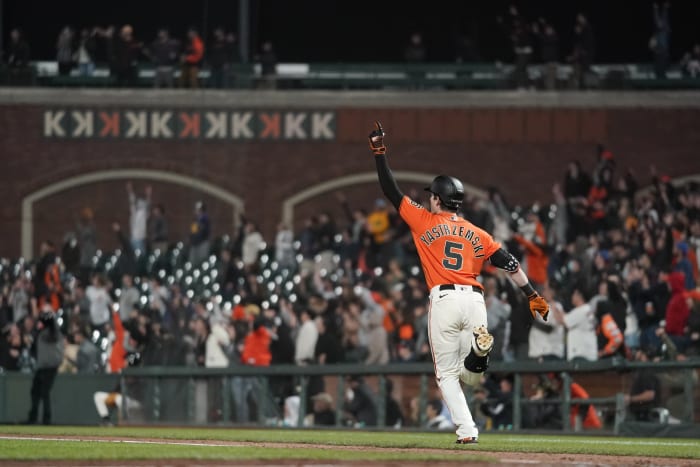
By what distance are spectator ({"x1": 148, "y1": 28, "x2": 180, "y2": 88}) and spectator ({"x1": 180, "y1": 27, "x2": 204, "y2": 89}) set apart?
0.83 feet

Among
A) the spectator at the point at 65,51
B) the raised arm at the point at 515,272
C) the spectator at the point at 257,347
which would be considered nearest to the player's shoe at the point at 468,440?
the raised arm at the point at 515,272

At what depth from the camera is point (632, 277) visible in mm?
18438

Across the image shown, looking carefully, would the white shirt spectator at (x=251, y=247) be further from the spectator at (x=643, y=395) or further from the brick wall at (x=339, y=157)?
the spectator at (x=643, y=395)

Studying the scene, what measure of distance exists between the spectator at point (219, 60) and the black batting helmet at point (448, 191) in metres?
20.9

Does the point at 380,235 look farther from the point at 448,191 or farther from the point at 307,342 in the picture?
the point at 448,191

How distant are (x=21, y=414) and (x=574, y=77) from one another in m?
15.5

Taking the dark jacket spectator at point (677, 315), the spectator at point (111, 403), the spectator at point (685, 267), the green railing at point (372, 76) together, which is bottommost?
the spectator at point (111, 403)

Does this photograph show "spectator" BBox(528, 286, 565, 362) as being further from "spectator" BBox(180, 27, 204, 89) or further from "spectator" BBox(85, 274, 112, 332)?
"spectator" BBox(180, 27, 204, 89)

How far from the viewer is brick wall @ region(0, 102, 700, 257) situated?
99.6ft

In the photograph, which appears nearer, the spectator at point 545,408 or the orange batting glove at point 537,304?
the orange batting glove at point 537,304

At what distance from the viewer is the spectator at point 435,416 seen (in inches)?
644

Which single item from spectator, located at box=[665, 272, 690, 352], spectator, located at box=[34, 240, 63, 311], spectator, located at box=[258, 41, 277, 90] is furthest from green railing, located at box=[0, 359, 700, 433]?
spectator, located at box=[258, 41, 277, 90]

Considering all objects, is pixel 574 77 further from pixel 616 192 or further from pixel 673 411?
pixel 673 411

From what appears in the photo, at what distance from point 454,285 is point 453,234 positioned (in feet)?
1.30
